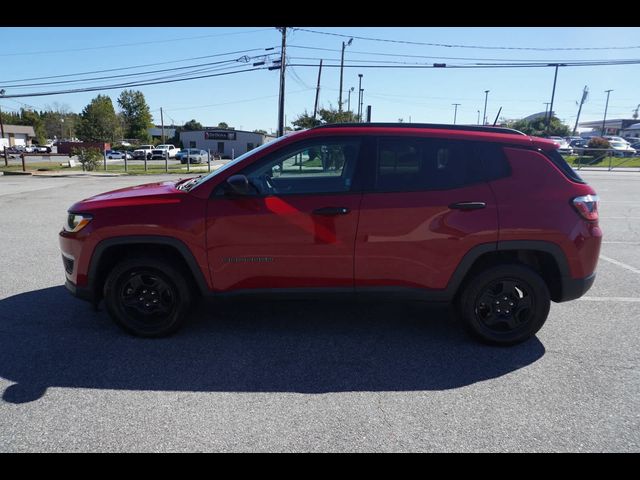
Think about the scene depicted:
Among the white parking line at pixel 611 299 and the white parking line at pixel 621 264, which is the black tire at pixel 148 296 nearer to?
the white parking line at pixel 611 299

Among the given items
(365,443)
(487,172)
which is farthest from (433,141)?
(365,443)

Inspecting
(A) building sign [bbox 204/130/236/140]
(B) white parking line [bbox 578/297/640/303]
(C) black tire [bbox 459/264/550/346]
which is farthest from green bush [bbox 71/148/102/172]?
(A) building sign [bbox 204/130/236/140]

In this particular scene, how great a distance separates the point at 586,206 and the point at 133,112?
108 m

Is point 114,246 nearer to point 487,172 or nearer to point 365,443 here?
point 365,443

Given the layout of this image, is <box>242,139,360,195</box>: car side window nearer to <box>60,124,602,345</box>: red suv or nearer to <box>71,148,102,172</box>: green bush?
<box>60,124,602,345</box>: red suv

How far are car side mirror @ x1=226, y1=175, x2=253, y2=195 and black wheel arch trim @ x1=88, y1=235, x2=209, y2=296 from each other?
614 millimetres

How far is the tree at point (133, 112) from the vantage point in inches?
3723

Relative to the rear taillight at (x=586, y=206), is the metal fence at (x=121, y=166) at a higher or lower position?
lower

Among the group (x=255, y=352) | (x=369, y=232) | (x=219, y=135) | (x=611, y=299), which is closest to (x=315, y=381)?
(x=255, y=352)

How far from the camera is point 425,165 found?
138 inches

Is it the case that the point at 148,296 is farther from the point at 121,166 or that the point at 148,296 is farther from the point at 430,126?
the point at 121,166

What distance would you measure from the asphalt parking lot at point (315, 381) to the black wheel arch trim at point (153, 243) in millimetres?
536

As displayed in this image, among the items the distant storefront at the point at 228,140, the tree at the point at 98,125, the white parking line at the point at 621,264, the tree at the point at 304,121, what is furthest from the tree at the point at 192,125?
the white parking line at the point at 621,264

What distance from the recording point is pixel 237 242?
135 inches
